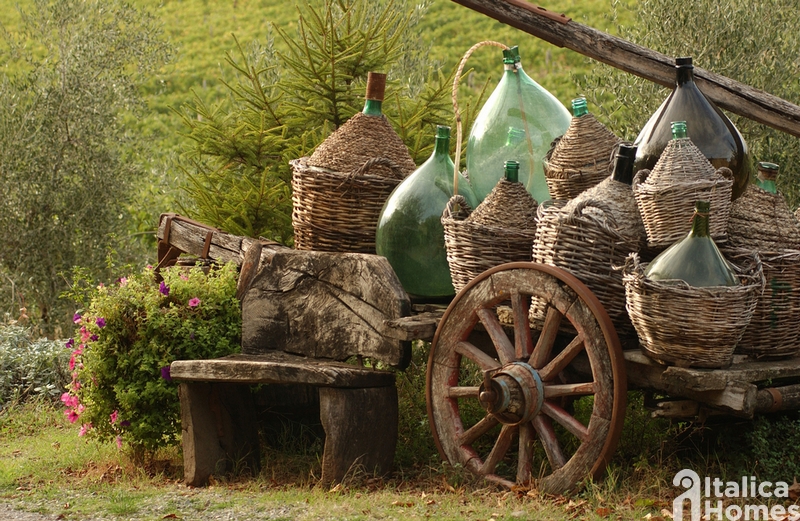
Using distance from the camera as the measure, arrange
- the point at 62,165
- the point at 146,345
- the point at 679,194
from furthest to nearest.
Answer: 1. the point at 62,165
2. the point at 146,345
3. the point at 679,194

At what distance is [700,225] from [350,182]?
2.14 meters

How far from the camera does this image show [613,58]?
5.08 metres

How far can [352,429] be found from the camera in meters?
4.39

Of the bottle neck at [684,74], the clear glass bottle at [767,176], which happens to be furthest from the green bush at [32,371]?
the clear glass bottle at [767,176]

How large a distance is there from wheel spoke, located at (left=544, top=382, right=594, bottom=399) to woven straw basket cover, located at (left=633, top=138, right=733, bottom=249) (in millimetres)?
591

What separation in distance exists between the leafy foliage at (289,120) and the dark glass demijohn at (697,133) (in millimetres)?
2586

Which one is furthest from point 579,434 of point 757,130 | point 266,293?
point 757,130

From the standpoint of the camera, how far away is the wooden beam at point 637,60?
4.70 meters

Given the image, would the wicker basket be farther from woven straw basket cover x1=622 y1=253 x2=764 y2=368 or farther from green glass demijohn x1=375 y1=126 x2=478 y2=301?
woven straw basket cover x1=622 y1=253 x2=764 y2=368

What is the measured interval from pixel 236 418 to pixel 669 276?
2416mm

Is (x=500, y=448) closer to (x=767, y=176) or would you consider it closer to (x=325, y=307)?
(x=325, y=307)

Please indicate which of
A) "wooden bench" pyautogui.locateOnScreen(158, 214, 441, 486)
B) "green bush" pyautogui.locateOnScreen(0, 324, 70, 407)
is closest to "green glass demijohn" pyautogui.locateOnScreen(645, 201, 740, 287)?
"wooden bench" pyautogui.locateOnScreen(158, 214, 441, 486)

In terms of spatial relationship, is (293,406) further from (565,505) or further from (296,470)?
(565,505)

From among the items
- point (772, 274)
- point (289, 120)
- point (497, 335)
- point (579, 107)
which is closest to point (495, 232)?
point (497, 335)
